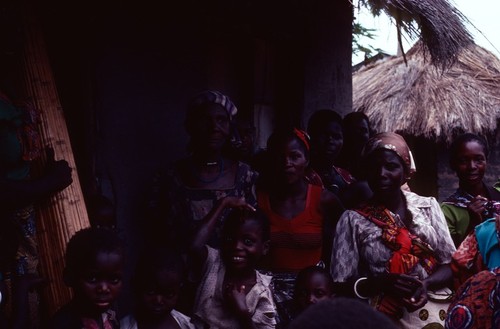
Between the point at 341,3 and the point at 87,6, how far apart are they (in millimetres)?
2909

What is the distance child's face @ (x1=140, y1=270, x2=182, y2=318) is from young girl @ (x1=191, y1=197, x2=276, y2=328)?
0.29 meters

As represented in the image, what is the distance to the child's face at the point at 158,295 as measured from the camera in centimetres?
313

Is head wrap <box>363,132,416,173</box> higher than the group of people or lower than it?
higher

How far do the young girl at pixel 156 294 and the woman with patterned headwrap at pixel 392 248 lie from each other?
892 mm

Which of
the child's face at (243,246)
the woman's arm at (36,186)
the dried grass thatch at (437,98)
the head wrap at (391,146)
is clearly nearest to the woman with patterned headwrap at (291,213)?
the child's face at (243,246)

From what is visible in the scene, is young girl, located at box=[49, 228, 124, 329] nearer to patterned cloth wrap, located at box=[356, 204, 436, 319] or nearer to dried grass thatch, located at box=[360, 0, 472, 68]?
patterned cloth wrap, located at box=[356, 204, 436, 319]

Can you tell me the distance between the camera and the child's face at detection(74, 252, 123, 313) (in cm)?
284

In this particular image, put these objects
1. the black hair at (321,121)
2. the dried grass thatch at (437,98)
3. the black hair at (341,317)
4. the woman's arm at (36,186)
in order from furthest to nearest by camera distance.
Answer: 1. the dried grass thatch at (437,98)
2. the black hair at (321,121)
3. the woman's arm at (36,186)
4. the black hair at (341,317)

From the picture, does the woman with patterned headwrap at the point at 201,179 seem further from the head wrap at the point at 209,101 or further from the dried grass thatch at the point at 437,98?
the dried grass thatch at the point at 437,98

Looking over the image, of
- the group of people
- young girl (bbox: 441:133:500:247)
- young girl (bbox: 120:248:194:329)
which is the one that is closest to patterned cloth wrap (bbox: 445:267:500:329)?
the group of people

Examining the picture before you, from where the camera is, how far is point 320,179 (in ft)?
14.0

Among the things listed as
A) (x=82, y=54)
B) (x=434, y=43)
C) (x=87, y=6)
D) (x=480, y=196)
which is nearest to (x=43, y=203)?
(x=82, y=54)

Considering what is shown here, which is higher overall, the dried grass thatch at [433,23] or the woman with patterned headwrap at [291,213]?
the dried grass thatch at [433,23]

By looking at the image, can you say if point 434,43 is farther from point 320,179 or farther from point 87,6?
point 87,6
